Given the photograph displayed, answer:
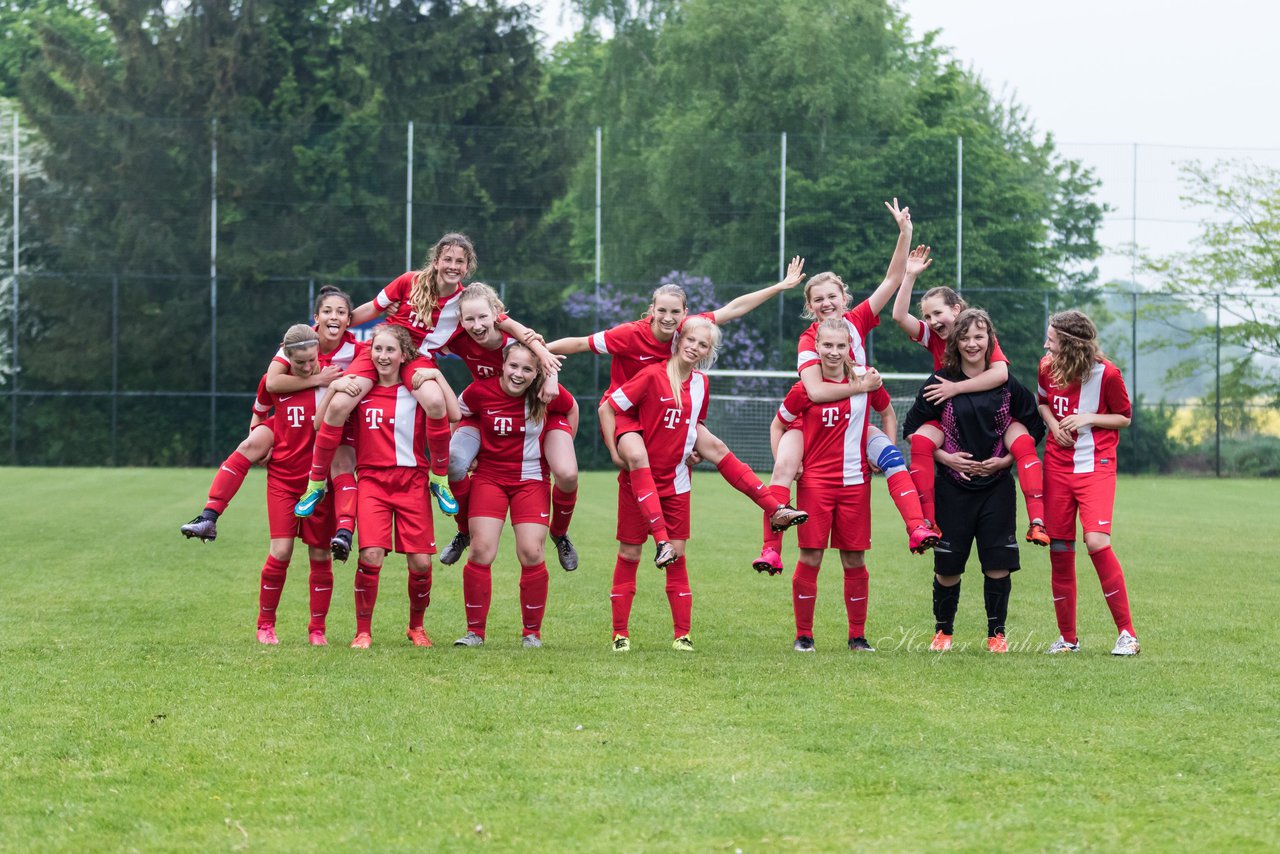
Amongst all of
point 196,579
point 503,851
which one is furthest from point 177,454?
point 503,851

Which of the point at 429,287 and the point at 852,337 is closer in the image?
the point at 852,337

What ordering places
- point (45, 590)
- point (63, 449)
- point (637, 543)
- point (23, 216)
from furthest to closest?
point (23, 216) → point (63, 449) → point (45, 590) → point (637, 543)

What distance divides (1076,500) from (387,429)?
3.37 meters

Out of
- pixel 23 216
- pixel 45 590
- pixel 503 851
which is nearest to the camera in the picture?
pixel 503 851

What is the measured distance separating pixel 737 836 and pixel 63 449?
27665 millimetres

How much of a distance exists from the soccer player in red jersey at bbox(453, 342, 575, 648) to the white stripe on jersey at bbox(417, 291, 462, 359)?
0.47 m

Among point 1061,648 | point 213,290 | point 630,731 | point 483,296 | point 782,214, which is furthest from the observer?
point 782,214

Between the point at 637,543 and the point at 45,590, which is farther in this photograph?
the point at 45,590

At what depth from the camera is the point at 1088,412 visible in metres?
7.42

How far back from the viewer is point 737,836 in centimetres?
394

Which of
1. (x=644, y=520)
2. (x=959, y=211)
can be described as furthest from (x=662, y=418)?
(x=959, y=211)

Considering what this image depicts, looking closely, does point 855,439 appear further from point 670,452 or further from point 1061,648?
point 1061,648

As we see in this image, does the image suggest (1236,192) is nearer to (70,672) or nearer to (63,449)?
(63,449)

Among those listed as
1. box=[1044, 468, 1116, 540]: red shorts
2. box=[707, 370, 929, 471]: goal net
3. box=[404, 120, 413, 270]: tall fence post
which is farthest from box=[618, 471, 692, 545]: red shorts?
box=[404, 120, 413, 270]: tall fence post
